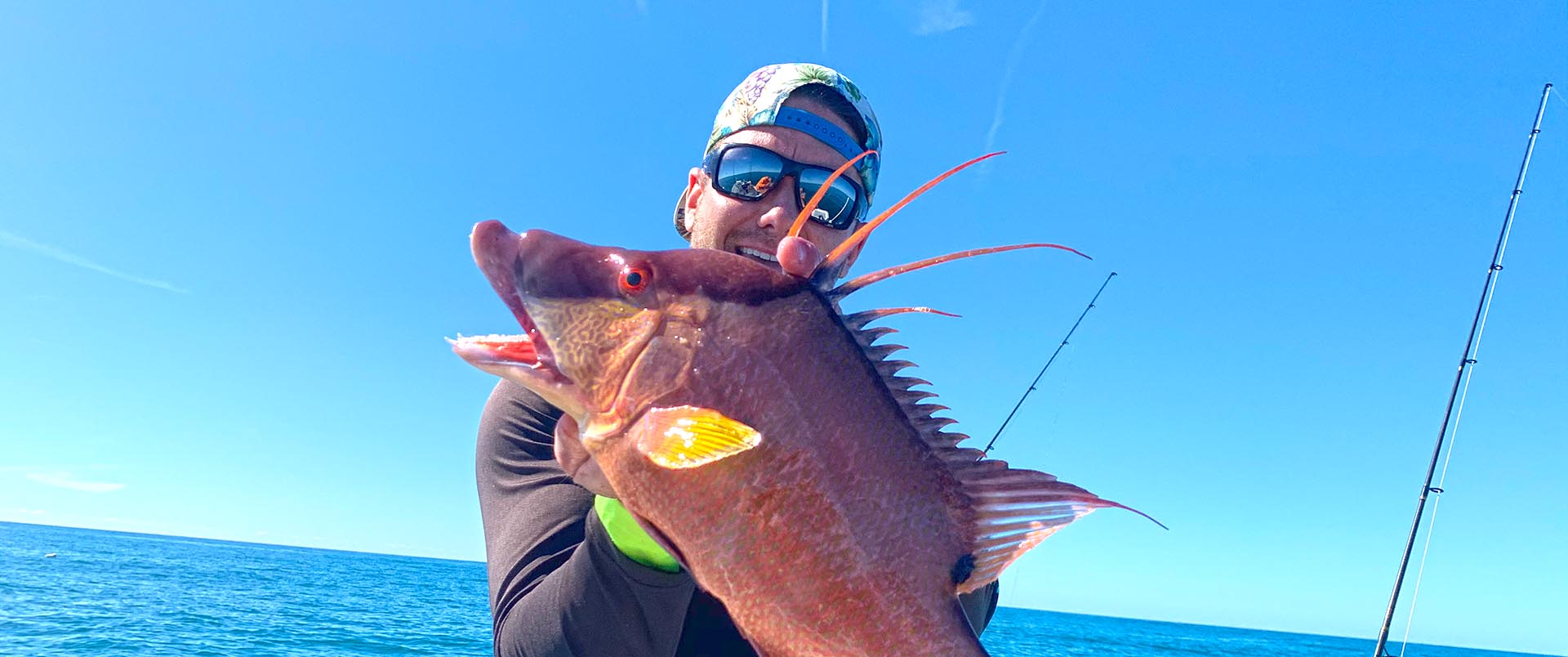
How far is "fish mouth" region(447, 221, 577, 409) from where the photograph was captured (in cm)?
164

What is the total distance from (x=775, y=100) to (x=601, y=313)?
156 cm

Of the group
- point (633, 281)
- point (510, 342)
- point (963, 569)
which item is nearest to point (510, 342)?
point (510, 342)

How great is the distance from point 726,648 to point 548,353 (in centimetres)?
111

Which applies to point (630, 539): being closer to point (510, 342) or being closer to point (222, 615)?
point (510, 342)

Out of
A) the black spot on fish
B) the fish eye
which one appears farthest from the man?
the black spot on fish

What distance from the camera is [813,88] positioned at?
3.04 meters

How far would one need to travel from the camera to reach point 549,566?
84.3 inches

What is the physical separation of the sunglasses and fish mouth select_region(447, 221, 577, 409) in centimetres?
121

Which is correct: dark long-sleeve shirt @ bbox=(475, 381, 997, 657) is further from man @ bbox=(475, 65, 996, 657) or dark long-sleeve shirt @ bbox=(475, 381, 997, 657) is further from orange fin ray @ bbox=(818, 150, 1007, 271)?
orange fin ray @ bbox=(818, 150, 1007, 271)

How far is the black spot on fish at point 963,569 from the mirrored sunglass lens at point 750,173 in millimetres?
1593

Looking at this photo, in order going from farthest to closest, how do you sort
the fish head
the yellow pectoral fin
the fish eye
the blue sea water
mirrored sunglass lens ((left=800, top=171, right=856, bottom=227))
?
the blue sea water
mirrored sunglass lens ((left=800, top=171, right=856, bottom=227))
the fish eye
the fish head
the yellow pectoral fin

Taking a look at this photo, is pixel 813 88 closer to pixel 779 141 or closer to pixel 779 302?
pixel 779 141

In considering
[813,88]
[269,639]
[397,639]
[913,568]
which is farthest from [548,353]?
[397,639]

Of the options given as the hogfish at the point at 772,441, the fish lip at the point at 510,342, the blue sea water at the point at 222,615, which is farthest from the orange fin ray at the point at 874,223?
the blue sea water at the point at 222,615
